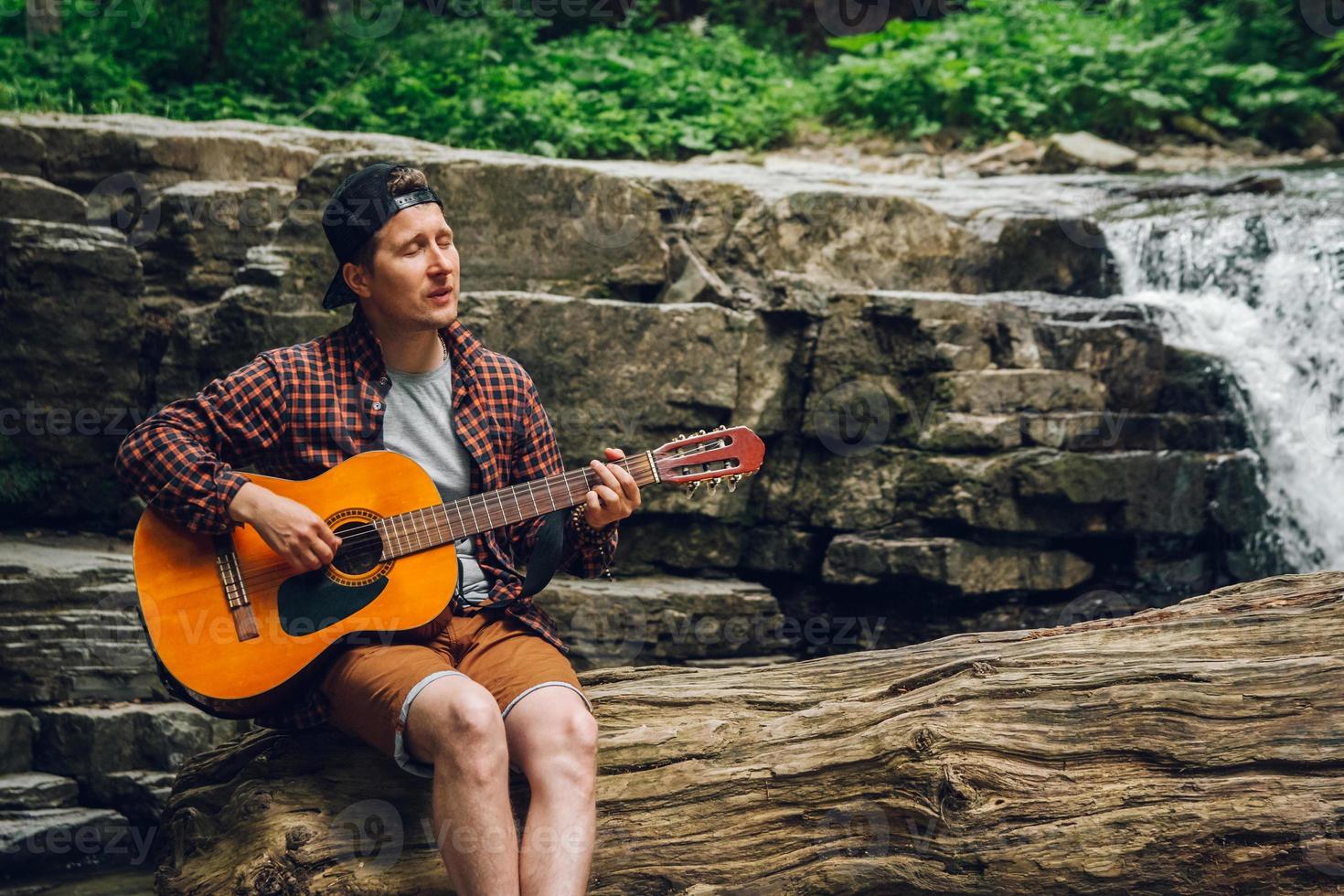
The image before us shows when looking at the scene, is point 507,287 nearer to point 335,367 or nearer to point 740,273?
point 740,273

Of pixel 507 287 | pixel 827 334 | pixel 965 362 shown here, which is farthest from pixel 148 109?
pixel 965 362

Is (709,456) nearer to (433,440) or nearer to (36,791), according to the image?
(433,440)

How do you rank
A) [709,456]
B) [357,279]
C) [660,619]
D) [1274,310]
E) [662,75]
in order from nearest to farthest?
[709,456] < [357,279] < [660,619] < [1274,310] < [662,75]

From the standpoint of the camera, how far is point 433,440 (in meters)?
3.38

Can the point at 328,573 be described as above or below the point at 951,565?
above

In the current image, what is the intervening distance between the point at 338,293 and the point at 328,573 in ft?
2.68

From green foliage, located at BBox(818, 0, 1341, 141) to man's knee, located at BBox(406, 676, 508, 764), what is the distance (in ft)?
30.0

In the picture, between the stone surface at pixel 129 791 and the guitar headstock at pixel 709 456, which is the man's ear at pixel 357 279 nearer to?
the guitar headstock at pixel 709 456

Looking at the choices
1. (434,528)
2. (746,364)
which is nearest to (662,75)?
(746,364)

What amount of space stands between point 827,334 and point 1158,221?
286 centimetres

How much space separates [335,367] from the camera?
10.9 feet

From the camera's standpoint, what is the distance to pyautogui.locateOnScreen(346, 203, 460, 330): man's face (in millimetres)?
3244

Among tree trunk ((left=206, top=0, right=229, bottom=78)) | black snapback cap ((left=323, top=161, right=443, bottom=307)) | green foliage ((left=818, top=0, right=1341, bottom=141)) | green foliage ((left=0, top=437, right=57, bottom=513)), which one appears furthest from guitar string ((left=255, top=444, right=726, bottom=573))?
green foliage ((left=818, top=0, right=1341, bottom=141))

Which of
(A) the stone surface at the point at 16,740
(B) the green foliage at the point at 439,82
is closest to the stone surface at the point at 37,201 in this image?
(B) the green foliage at the point at 439,82
